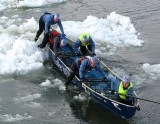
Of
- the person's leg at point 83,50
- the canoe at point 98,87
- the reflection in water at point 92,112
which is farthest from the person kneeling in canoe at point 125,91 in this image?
the person's leg at point 83,50

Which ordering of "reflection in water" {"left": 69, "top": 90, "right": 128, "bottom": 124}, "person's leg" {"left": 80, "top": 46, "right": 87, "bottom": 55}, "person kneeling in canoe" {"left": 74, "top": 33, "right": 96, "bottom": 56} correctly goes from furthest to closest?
"person's leg" {"left": 80, "top": 46, "right": 87, "bottom": 55} < "person kneeling in canoe" {"left": 74, "top": 33, "right": 96, "bottom": 56} < "reflection in water" {"left": 69, "top": 90, "right": 128, "bottom": 124}

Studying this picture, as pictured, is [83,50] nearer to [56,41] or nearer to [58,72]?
[56,41]

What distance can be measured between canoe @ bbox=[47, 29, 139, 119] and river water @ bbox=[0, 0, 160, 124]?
443 millimetres

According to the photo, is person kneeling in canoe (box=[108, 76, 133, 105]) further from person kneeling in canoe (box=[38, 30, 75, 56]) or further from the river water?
person kneeling in canoe (box=[38, 30, 75, 56])

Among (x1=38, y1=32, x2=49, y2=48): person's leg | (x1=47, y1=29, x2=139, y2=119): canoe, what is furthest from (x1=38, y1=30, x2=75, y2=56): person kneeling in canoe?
(x1=47, y1=29, x2=139, y2=119): canoe

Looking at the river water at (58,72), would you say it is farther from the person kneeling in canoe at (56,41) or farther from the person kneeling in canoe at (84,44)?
the person kneeling in canoe at (84,44)

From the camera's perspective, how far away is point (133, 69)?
652 inches

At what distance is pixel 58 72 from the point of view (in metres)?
16.5

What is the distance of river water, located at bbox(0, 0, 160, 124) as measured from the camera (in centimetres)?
1343

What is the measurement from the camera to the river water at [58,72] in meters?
13.4

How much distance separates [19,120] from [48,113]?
1.11 metres

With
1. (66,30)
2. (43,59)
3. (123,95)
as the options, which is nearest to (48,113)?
(123,95)

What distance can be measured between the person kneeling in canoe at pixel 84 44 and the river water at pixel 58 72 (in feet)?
5.03

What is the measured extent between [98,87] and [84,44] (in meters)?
2.33
